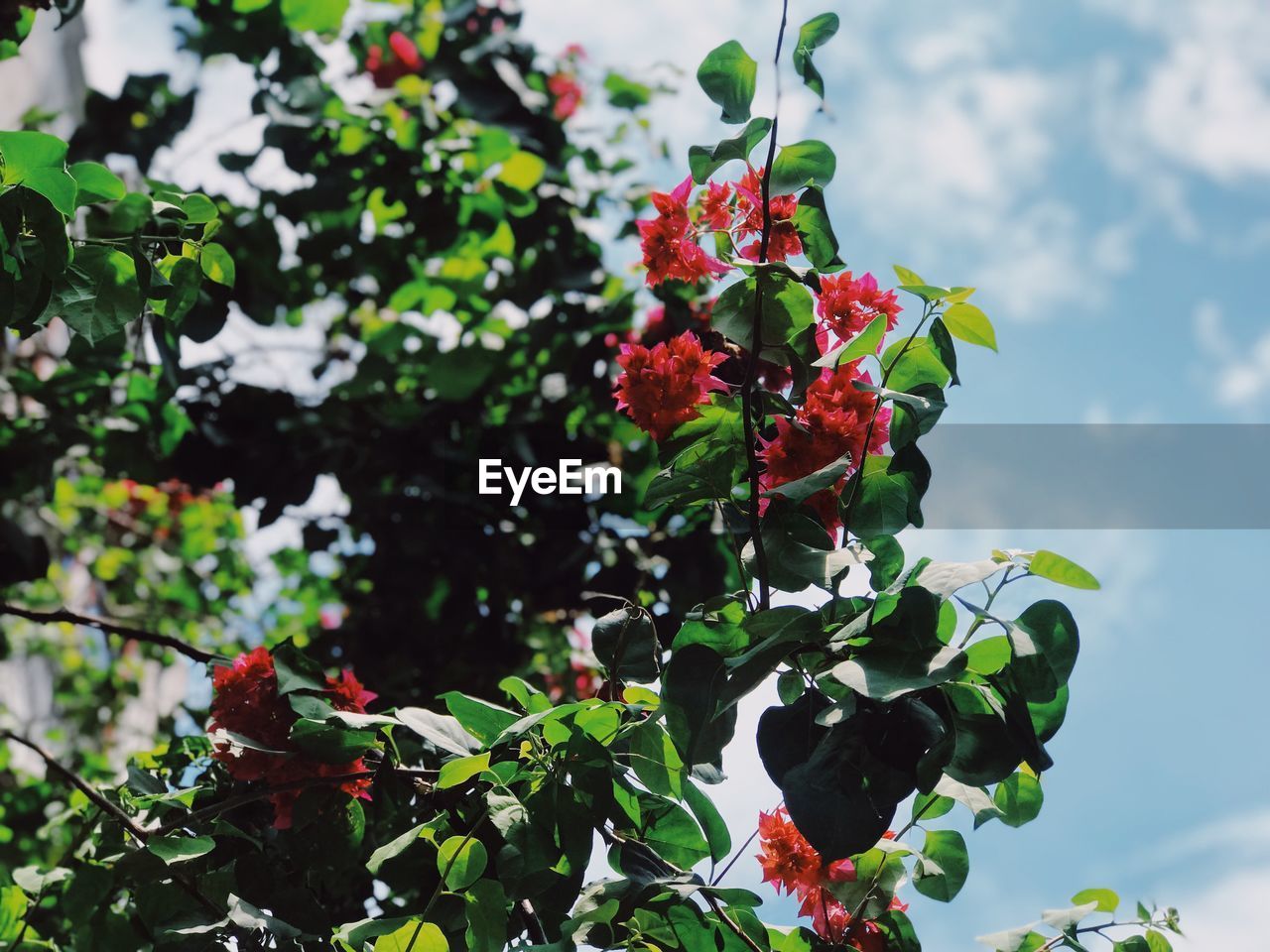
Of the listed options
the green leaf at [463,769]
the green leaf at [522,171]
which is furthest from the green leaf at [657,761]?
the green leaf at [522,171]

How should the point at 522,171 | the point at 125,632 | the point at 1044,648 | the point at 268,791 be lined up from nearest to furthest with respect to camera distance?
the point at 1044,648, the point at 268,791, the point at 125,632, the point at 522,171

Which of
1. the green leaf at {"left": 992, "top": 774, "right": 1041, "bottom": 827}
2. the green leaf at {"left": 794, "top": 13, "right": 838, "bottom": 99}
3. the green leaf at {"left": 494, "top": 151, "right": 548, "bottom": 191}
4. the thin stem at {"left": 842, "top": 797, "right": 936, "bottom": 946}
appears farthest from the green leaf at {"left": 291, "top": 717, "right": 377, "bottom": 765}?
the green leaf at {"left": 494, "top": 151, "right": 548, "bottom": 191}

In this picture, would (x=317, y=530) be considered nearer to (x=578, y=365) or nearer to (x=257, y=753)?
(x=578, y=365)

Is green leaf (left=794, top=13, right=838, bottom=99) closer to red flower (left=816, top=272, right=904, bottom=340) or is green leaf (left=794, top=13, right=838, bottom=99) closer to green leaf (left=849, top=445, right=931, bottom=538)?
red flower (left=816, top=272, right=904, bottom=340)

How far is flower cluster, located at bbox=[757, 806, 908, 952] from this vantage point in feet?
3.17

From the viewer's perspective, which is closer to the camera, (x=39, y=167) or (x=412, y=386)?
(x=39, y=167)

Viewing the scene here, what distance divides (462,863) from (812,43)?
2.13 feet

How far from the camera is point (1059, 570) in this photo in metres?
0.76

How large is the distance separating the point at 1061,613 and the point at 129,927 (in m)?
0.95

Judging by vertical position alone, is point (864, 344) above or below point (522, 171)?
below

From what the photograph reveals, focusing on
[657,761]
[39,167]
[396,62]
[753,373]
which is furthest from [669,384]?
[396,62]

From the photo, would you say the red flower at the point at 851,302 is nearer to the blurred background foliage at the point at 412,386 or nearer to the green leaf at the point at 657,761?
the green leaf at the point at 657,761

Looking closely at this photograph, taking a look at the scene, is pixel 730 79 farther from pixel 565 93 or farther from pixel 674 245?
pixel 565 93

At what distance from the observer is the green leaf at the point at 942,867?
1003 millimetres
